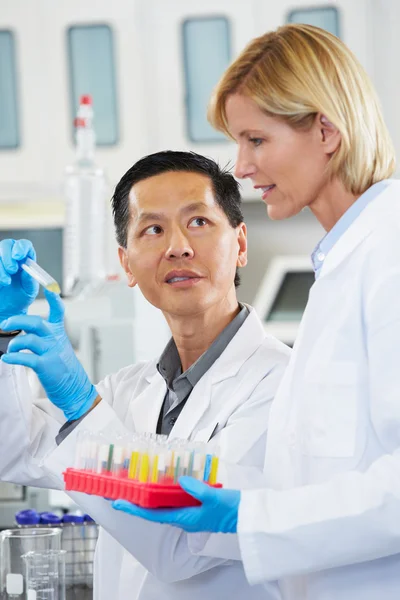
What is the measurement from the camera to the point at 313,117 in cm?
120

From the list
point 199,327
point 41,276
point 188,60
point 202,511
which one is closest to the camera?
point 202,511

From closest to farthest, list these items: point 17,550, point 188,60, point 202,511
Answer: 1. point 202,511
2. point 17,550
3. point 188,60

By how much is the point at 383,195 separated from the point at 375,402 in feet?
0.97

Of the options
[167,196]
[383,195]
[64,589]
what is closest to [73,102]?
[167,196]

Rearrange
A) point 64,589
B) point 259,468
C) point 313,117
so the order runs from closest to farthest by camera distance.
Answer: point 313,117
point 259,468
point 64,589

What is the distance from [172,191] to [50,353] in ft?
1.37

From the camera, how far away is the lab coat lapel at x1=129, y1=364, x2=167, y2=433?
1.61 metres

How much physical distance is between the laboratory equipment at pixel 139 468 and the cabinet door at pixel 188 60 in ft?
6.38

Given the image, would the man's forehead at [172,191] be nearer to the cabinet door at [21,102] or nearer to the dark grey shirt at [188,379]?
the dark grey shirt at [188,379]

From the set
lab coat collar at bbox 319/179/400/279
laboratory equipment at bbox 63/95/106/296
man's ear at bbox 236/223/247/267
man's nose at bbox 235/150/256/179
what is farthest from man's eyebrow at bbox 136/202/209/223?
laboratory equipment at bbox 63/95/106/296

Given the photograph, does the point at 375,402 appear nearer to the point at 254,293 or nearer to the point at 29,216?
the point at 254,293

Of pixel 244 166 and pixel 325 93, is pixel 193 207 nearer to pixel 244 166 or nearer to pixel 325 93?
pixel 244 166

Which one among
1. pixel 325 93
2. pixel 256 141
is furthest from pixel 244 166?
pixel 325 93

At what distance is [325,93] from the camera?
1.18 metres
